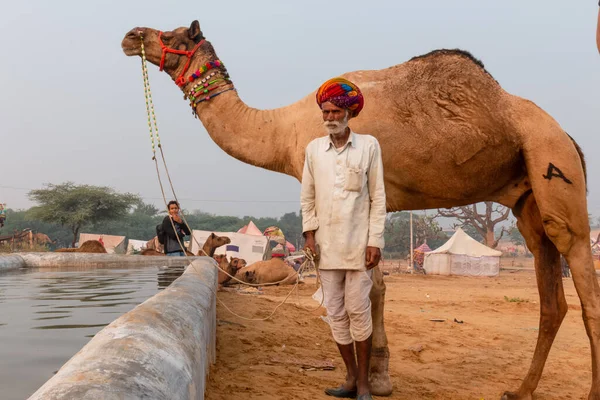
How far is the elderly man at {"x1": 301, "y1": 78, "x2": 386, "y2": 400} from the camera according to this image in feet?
12.5

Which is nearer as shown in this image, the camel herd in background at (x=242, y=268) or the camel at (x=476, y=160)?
the camel at (x=476, y=160)

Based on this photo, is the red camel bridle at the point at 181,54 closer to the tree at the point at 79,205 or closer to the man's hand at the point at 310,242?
the man's hand at the point at 310,242

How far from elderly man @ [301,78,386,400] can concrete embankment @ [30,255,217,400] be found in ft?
4.75

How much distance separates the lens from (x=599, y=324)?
4.21 metres

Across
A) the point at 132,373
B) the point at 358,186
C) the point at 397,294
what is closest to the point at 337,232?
the point at 358,186

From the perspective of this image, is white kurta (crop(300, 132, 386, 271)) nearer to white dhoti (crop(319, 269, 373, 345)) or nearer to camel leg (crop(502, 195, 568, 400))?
white dhoti (crop(319, 269, 373, 345))

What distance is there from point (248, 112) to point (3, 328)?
288 cm

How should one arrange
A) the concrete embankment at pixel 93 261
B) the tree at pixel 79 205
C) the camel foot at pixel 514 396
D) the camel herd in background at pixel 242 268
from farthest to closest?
the tree at pixel 79 205, the camel herd in background at pixel 242 268, the concrete embankment at pixel 93 261, the camel foot at pixel 514 396

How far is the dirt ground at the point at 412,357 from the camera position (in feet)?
14.6

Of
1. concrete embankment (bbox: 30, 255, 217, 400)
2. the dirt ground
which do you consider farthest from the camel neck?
concrete embankment (bbox: 30, 255, 217, 400)

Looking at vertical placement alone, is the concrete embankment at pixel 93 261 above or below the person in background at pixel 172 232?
below

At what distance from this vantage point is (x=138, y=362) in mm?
1544

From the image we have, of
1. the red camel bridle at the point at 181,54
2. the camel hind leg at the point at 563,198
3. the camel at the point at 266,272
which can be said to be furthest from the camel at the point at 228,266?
the camel hind leg at the point at 563,198

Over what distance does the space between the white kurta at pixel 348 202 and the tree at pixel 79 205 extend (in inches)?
1690
